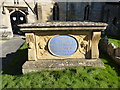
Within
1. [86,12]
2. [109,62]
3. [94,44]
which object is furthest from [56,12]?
[94,44]

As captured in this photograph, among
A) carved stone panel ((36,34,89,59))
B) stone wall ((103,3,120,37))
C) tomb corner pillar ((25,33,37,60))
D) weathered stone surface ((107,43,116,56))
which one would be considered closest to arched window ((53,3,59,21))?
stone wall ((103,3,120,37))

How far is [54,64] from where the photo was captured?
559 cm

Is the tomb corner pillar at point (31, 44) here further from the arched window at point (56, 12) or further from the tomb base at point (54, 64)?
the arched window at point (56, 12)

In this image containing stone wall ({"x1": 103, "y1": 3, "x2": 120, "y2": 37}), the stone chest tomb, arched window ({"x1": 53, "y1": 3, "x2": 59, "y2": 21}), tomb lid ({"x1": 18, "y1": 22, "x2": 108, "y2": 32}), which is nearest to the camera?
tomb lid ({"x1": 18, "y1": 22, "x2": 108, "y2": 32})

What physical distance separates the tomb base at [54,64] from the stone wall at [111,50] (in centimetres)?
126

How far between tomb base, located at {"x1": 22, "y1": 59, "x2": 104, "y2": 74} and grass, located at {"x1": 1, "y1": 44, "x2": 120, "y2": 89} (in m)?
0.21

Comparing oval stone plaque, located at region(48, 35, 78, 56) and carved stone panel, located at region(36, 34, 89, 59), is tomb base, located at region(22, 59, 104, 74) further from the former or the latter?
oval stone plaque, located at region(48, 35, 78, 56)

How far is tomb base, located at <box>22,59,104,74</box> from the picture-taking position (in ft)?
18.2

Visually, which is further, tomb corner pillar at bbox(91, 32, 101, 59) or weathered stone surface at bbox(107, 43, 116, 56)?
weathered stone surface at bbox(107, 43, 116, 56)

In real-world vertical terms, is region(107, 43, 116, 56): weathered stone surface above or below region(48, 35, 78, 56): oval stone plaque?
below

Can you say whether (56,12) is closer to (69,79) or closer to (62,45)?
(62,45)

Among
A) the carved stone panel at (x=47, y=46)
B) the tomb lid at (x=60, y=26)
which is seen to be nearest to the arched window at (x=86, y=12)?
the carved stone panel at (x=47, y=46)

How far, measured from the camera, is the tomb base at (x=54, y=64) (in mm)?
5539

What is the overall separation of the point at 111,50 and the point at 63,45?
10.3 feet
